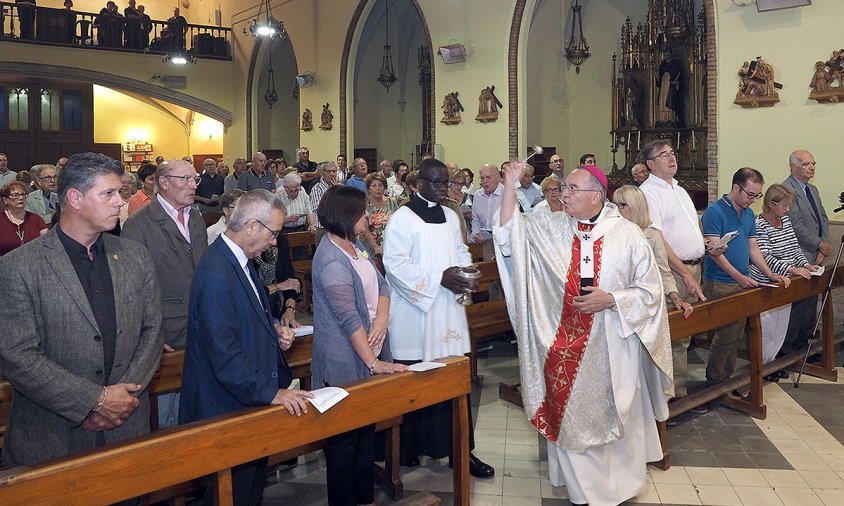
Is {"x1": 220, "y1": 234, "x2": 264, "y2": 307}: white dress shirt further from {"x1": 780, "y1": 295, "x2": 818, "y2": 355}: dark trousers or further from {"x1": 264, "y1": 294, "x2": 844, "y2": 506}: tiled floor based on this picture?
{"x1": 780, "y1": 295, "x2": 818, "y2": 355}: dark trousers

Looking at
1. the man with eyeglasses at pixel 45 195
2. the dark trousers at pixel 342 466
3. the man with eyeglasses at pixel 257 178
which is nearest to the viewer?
the dark trousers at pixel 342 466

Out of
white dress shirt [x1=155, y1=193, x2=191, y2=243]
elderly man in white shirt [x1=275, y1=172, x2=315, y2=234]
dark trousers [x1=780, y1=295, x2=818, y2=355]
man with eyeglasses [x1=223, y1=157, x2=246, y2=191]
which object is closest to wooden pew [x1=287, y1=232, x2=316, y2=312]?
elderly man in white shirt [x1=275, y1=172, x2=315, y2=234]

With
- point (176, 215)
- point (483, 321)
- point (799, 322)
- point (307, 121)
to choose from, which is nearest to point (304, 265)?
point (483, 321)

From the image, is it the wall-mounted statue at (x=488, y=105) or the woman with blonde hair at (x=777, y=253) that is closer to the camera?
the woman with blonde hair at (x=777, y=253)

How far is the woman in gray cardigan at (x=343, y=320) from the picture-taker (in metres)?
2.98

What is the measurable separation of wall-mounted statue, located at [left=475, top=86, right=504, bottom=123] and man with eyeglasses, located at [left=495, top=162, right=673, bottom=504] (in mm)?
7832

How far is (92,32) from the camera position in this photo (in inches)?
639

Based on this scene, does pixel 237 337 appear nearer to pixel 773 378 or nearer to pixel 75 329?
pixel 75 329

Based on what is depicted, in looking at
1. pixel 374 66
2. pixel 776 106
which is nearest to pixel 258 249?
pixel 776 106

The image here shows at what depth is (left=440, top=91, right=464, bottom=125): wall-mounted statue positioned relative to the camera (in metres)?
11.7

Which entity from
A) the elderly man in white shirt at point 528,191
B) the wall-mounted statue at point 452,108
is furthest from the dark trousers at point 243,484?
the wall-mounted statue at point 452,108

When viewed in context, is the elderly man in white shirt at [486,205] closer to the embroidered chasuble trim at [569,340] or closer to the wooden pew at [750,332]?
the wooden pew at [750,332]

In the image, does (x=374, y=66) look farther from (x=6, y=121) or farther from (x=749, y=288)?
(x=749, y=288)

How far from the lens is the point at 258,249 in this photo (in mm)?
2645
